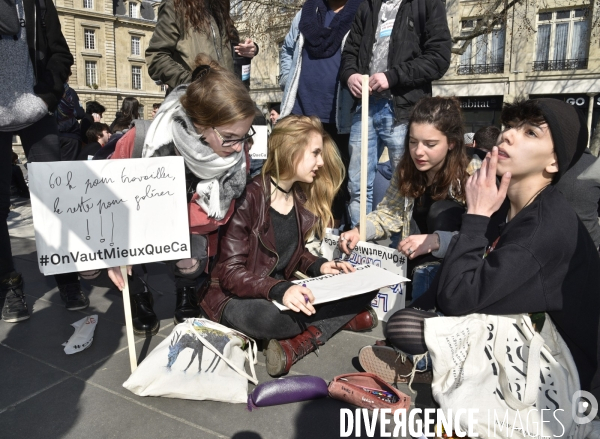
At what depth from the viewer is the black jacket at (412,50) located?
338cm

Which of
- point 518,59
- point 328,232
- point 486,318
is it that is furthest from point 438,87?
point 486,318

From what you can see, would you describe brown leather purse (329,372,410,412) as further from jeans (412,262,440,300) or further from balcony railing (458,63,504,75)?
balcony railing (458,63,504,75)

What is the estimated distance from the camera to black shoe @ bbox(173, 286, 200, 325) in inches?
113

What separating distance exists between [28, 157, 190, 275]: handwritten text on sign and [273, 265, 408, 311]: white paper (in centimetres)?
62

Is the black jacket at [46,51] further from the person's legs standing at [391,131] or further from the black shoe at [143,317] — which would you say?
the person's legs standing at [391,131]

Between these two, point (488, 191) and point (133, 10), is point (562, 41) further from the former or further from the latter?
point (133, 10)

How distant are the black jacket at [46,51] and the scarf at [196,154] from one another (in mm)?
854

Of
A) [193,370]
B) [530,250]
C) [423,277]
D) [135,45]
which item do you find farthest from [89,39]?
[530,250]

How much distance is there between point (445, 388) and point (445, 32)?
103 inches

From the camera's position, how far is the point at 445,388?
174 cm

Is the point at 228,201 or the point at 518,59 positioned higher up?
the point at 518,59

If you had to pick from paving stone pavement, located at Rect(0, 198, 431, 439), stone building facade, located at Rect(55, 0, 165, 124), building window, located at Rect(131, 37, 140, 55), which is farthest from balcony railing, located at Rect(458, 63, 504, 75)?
building window, located at Rect(131, 37, 140, 55)

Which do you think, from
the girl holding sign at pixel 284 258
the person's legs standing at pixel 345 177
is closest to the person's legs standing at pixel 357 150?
the person's legs standing at pixel 345 177

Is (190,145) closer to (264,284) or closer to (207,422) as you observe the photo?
(264,284)
